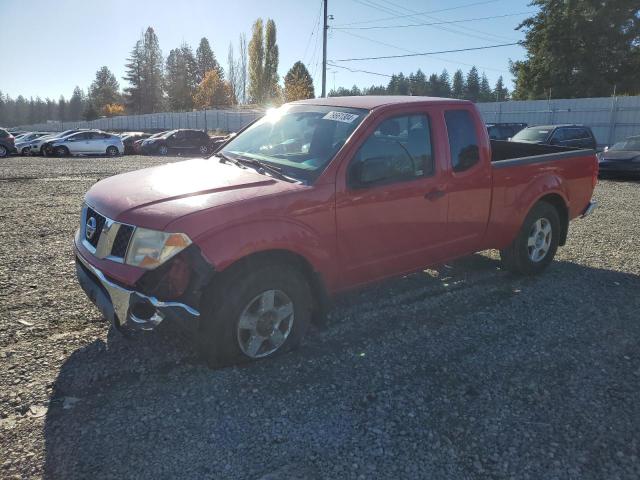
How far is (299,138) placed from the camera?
164 inches

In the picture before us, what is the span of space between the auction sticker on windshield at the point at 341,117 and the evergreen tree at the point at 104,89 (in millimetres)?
113835

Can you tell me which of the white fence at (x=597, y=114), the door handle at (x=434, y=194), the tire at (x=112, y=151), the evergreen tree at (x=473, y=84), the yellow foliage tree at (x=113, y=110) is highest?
the evergreen tree at (x=473, y=84)

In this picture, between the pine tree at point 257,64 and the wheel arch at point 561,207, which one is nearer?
the wheel arch at point 561,207

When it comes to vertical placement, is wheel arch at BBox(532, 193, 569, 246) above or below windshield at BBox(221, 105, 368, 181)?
below

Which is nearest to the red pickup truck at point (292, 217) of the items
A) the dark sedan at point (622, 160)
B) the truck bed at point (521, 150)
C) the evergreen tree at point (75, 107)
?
the truck bed at point (521, 150)

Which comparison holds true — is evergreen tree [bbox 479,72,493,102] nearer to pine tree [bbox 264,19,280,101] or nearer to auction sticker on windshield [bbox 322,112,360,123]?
pine tree [bbox 264,19,280,101]

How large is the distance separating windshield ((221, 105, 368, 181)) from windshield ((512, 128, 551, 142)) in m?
13.9

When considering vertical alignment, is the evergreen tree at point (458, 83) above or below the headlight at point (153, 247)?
above

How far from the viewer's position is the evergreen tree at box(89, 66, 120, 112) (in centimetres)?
10781

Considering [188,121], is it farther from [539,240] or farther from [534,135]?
[539,240]

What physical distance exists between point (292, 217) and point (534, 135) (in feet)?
51.5

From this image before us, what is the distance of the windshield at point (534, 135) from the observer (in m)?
16.5

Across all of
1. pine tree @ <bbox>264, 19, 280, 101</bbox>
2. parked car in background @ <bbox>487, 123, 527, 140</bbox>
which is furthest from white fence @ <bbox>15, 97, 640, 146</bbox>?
pine tree @ <bbox>264, 19, 280, 101</bbox>

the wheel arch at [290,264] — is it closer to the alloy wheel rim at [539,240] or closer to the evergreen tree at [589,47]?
the alloy wheel rim at [539,240]
